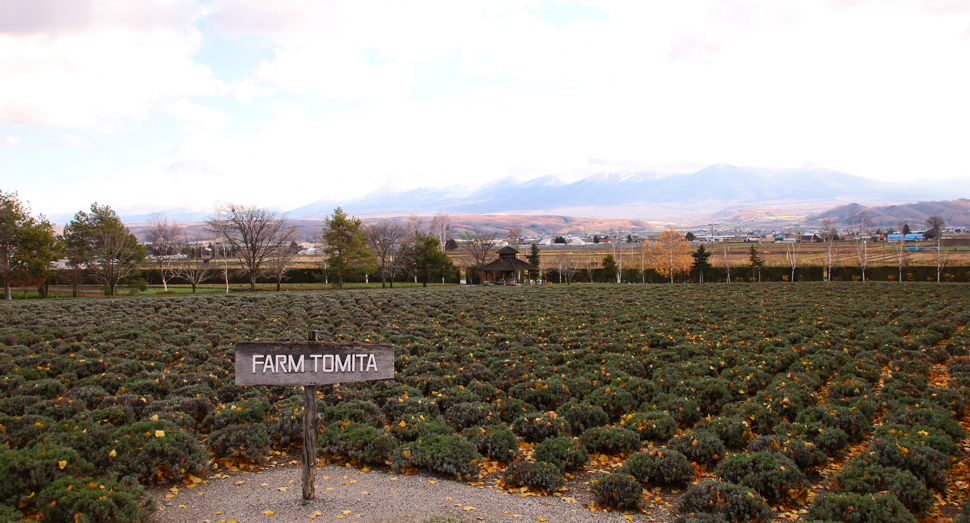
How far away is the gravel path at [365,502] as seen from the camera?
6531mm

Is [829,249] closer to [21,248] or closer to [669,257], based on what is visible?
[669,257]

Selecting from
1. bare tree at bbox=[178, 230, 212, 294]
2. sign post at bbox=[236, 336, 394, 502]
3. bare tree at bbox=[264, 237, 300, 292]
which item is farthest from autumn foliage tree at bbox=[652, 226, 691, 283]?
sign post at bbox=[236, 336, 394, 502]

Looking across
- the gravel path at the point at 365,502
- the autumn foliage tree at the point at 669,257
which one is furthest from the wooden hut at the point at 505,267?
the gravel path at the point at 365,502

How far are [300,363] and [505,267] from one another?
159ft

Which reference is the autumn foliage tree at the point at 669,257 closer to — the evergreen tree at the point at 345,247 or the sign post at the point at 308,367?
the evergreen tree at the point at 345,247

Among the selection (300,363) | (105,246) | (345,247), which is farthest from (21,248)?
(300,363)

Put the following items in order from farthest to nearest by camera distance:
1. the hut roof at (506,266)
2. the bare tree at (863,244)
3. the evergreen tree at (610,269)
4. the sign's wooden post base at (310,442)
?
the evergreen tree at (610,269) < the bare tree at (863,244) < the hut roof at (506,266) < the sign's wooden post base at (310,442)

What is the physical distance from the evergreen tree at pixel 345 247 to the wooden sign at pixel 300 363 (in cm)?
4820

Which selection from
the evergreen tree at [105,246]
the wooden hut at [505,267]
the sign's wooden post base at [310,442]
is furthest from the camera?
the wooden hut at [505,267]

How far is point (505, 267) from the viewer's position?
5488 centimetres

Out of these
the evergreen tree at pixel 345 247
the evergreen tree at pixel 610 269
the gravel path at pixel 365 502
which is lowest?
the gravel path at pixel 365 502

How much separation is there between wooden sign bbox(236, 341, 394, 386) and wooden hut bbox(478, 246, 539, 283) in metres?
47.7

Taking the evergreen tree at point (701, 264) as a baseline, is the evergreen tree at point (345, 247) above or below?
above

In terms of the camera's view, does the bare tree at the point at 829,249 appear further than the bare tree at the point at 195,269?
Yes
